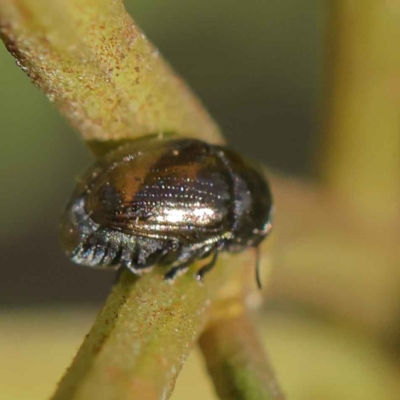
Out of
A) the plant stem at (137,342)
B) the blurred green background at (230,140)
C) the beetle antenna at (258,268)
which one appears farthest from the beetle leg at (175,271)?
the blurred green background at (230,140)

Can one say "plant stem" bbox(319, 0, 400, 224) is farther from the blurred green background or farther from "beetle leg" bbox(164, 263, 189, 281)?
"beetle leg" bbox(164, 263, 189, 281)

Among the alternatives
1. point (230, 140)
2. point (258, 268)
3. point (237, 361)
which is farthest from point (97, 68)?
point (230, 140)

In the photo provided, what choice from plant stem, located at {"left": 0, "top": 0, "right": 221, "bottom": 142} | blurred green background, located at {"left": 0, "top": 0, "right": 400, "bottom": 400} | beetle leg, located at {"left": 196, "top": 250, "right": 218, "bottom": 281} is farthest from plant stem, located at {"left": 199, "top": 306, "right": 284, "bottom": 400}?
blurred green background, located at {"left": 0, "top": 0, "right": 400, "bottom": 400}

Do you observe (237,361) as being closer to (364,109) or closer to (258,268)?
(258,268)

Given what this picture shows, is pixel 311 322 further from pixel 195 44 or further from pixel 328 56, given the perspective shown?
pixel 195 44

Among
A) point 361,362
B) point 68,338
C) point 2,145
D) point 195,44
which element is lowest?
point 361,362

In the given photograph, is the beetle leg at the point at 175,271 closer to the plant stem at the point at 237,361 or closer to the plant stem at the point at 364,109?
the plant stem at the point at 237,361

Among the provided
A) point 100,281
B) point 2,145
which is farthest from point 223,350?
point 100,281
